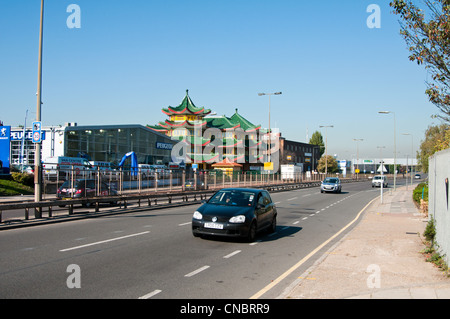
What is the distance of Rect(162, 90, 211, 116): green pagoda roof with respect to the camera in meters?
77.4

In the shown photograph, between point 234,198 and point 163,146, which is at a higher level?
point 163,146

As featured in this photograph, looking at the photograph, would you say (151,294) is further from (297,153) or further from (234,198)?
(297,153)

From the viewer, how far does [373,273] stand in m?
8.02

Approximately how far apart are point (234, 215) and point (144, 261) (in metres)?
3.19

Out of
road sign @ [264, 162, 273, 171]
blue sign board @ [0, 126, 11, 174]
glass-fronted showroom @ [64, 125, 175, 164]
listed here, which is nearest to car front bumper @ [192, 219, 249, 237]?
blue sign board @ [0, 126, 11, 174]

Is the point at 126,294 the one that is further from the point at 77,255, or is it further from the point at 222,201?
the point at 222,201

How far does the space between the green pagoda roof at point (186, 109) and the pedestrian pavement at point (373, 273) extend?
66241 mm

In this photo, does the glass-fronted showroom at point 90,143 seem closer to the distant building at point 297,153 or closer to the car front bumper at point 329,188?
the car front bumper at point 329,188

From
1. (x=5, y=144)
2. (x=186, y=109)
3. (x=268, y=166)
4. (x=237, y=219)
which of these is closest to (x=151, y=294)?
(x=237, y=219)

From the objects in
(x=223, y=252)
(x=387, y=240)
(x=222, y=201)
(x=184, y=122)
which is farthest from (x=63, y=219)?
(x=184, y=122)

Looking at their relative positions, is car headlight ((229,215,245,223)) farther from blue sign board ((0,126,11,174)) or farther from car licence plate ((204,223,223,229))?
blue sign board ((0,126,11,174))

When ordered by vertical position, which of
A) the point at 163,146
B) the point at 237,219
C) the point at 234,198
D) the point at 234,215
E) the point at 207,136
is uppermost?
the point at 207,136

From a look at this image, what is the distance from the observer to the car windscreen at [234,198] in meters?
12.2

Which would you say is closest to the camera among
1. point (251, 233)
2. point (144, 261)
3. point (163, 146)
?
point (144, 261)
